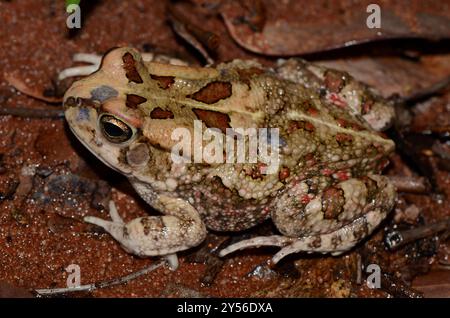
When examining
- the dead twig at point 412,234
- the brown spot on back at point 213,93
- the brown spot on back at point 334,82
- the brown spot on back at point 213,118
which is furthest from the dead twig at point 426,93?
the brown spot on back at point 213,118

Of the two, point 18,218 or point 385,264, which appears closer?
point 18,218

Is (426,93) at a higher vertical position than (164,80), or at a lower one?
lower

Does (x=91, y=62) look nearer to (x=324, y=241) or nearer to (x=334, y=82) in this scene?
(x=334, y=82)

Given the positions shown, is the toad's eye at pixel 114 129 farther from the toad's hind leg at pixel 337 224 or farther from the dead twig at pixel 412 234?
the dead twig at pixel 412 234

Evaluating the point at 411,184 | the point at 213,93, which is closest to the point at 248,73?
the point at 213,93

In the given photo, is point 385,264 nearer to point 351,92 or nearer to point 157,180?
point 351,92
